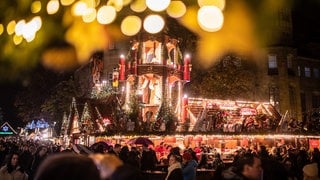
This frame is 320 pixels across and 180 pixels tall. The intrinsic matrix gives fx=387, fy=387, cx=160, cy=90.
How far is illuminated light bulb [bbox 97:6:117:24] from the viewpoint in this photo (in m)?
4.37

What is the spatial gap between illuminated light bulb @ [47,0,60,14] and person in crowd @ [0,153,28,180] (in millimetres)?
4380

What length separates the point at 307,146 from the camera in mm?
31609

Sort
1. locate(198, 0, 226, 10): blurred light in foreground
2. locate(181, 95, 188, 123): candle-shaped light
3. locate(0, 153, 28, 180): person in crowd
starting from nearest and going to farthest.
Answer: locate(198, 0, 226, 10): blurred light in foreground < locate(0, 153, 28, 180): person in crowd < locate(181, 95, 188, 123): candle-shaped light

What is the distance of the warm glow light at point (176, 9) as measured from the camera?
4203 millimetres

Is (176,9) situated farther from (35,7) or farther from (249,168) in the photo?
(249,168)

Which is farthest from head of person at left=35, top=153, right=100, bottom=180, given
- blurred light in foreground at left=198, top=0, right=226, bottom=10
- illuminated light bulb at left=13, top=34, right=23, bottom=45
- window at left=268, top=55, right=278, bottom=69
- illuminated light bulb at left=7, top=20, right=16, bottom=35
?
window at left=268, top=55, right=278, bottom=69

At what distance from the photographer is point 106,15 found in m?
4.41

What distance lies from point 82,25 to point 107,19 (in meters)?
0.75

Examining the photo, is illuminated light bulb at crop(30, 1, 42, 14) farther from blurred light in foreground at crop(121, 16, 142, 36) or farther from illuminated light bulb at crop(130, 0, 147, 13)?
illuminated light bulb at crop(130, 0, 147, 13)

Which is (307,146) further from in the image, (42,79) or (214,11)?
(42,79)

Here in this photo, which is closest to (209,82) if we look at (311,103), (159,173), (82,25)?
(311,103)

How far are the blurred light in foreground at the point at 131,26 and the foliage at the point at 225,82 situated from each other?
110 ft

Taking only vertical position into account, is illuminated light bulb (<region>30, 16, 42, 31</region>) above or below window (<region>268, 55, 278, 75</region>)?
below

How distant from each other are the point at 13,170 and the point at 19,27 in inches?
165
